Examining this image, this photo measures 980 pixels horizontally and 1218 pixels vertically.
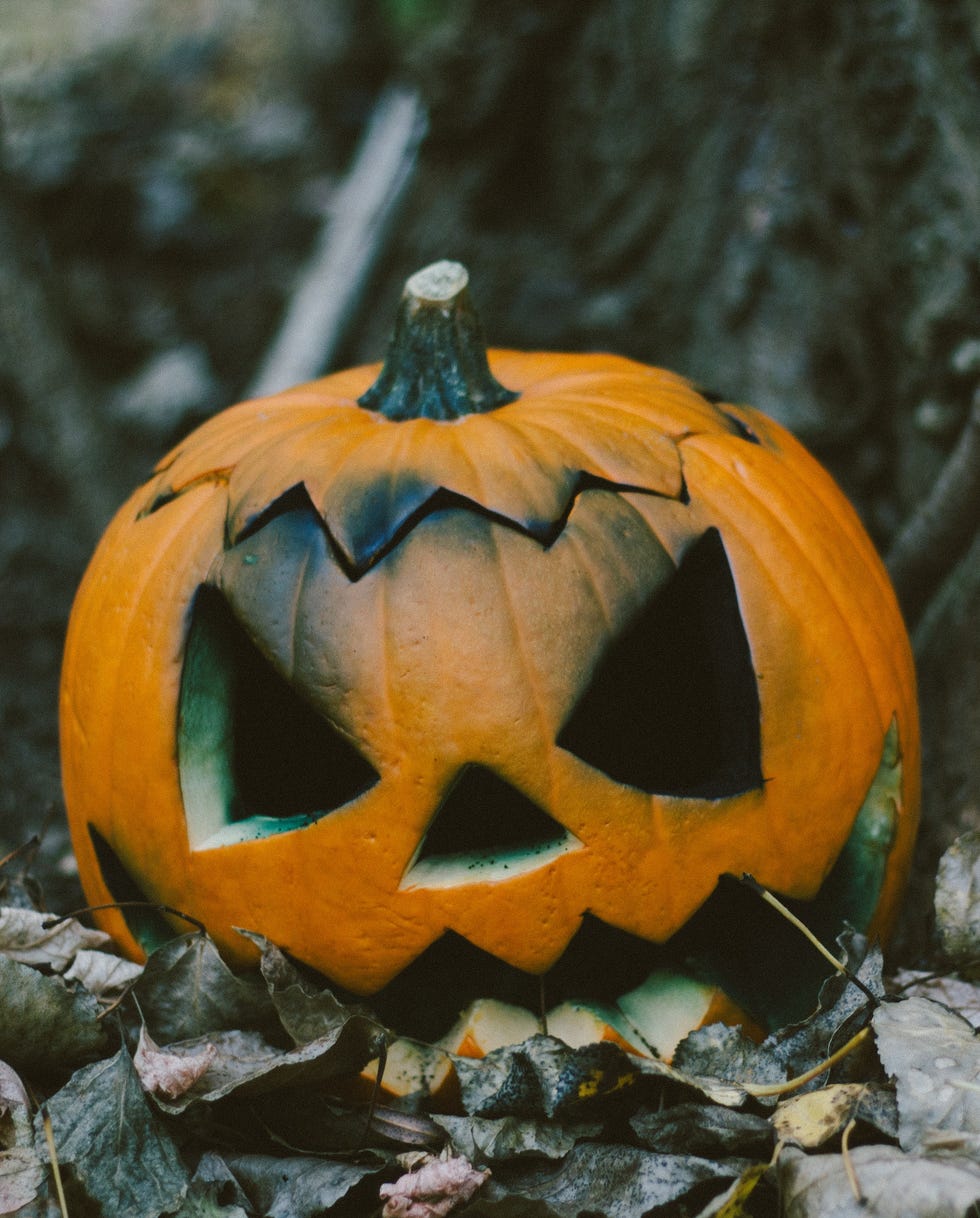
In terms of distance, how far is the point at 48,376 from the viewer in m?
2.98

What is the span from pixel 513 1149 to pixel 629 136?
269 centimetres

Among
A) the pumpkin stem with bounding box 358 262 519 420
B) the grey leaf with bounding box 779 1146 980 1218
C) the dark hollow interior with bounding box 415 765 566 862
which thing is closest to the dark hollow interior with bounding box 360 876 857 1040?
the dark hollow interior with bounding box 415 765 566 862

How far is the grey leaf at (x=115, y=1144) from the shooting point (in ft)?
4.26

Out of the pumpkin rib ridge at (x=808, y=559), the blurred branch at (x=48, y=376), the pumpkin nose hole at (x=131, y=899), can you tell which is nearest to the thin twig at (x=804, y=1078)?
the pumpkin rib ridge at (x=808, y=559)

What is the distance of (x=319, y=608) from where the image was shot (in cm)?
147

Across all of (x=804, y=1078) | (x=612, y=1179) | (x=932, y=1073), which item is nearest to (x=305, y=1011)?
(x=612, y=1179)

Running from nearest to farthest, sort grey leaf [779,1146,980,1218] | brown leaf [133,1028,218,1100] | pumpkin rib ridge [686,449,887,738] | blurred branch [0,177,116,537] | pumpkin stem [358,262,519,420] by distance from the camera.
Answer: grey leaf [779,1146,980,1218], brown leaf [133,1028,218,1100], pumpkin rib ridge [686,449,887,738], pumpkin stem [358,262,519,420], blurred branch [0,177,116,537]

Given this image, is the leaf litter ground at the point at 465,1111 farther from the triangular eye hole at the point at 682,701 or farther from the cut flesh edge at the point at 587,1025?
the triangular eye hole at the point at 682,701

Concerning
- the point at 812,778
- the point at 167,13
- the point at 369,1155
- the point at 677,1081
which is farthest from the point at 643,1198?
the point at 167,13

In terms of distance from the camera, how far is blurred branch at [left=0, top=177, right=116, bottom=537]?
2887 millimetres

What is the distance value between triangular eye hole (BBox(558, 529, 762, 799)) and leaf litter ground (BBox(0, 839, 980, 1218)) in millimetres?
274

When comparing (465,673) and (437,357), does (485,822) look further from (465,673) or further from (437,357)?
(437,357)

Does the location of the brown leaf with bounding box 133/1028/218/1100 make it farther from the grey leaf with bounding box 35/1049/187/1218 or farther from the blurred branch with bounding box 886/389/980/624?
the blurred branch with bounding box 886/389/980/624

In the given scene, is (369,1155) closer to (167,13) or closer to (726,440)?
(726,440)
